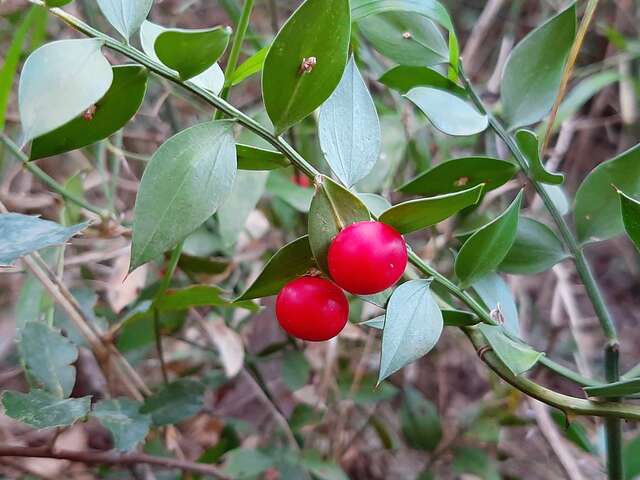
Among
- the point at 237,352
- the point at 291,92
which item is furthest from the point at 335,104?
the point at 237,352

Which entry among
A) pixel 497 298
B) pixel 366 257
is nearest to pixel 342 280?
pixel 366 257

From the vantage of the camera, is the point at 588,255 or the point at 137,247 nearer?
the point at 137,247

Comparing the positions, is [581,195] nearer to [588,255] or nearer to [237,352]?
[237,352]

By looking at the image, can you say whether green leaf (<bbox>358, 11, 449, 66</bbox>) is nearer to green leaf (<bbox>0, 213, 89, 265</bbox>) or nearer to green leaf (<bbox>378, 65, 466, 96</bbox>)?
green leaf (<bbox>378, 65, 466, 96</bbox>)

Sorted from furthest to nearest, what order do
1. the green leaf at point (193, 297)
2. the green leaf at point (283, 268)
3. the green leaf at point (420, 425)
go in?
the green leaf at point (420, 425) < the green leaf at point (193, 297) < the green leaf at point (283, 268)

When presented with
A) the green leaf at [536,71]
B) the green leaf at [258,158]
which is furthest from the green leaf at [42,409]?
the green leaf at [536,71]

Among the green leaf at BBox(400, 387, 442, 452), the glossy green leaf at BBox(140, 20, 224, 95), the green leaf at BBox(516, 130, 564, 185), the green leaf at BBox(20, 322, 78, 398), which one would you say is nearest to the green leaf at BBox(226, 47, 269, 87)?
the glossy green leaf at BBox(140, 20, 224, 95)

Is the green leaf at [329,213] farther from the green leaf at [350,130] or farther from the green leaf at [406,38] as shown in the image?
the green leaf at [406,38]

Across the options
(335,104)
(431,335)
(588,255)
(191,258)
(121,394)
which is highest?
(335,104)
